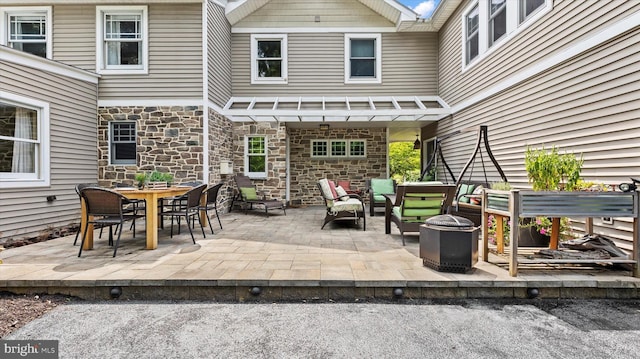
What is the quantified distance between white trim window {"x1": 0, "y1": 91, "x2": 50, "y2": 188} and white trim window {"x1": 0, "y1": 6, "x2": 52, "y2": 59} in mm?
2422

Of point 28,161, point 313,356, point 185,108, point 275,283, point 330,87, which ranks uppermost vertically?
point 330,87

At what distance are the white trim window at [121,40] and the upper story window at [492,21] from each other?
23.4 ft

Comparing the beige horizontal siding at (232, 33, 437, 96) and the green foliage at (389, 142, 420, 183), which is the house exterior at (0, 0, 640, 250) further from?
the green foliage at (389, 142, 420, 183)

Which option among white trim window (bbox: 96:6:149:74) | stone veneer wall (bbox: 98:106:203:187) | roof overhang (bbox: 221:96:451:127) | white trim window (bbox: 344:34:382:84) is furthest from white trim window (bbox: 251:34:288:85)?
white trim window (bbox: 96:6:149:74)

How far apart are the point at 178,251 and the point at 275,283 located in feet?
5.97

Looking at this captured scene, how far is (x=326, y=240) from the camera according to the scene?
15.7 feet

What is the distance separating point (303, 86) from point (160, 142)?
410cm

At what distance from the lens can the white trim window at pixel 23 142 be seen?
16.3 feet

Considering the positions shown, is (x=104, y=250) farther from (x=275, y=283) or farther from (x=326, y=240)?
(x=326, y=240)

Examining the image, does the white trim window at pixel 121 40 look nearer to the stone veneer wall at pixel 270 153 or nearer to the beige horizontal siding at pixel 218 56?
the beige horizontal siding at pixel 218 56

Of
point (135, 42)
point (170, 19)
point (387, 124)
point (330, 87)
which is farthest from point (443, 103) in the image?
point (135, 42)

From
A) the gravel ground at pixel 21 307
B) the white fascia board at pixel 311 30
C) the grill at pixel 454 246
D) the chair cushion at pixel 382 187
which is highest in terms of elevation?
the white fascia board at pixel 311 30

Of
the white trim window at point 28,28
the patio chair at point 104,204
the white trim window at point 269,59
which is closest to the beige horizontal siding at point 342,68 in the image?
the white trim window at point 269,59

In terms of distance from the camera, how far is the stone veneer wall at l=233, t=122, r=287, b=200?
27.8 ft
